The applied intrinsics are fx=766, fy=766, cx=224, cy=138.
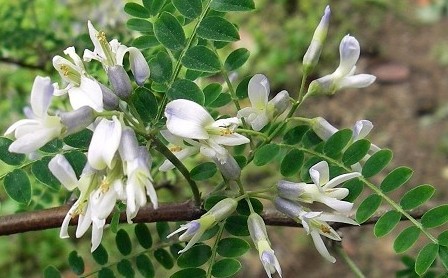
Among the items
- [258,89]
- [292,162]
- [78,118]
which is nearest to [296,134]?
[292,162]

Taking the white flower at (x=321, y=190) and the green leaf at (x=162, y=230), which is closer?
the white flower at (x=321, y=190)

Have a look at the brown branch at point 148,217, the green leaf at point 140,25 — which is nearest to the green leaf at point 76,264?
the brown branch at point 148,217

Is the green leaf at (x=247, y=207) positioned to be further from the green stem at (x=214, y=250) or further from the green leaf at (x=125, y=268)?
the green leaf at (x=125, y=268)

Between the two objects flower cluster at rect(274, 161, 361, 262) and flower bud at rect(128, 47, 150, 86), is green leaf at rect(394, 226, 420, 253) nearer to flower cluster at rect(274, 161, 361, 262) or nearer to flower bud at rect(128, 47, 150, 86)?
flower cluster at rect(274, 161, 361, 262)

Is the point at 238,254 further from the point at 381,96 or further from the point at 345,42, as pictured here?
the point at 381,96

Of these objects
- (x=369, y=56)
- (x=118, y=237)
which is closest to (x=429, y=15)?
(x=369, y=56)

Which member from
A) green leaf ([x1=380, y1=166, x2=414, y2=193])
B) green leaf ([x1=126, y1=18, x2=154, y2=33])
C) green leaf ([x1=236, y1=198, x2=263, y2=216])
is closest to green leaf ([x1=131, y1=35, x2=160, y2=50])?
green leaf ([x1=126, y1=18, x2=154, y2=33])
